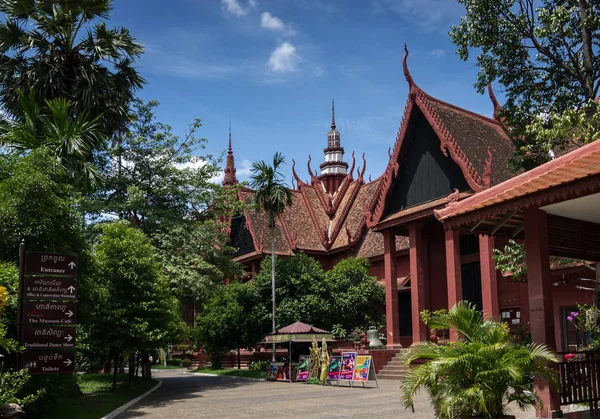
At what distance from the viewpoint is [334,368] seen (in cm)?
2080

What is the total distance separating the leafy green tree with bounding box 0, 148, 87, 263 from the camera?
456 inches

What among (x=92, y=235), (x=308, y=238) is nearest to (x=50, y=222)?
(x=92, y=235)

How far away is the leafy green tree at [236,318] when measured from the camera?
28219 millimetres

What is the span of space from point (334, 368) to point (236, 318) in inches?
342

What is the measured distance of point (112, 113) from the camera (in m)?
19.0

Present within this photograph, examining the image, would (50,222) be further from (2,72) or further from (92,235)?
(92,235)

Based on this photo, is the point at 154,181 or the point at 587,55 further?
the point at 154,181

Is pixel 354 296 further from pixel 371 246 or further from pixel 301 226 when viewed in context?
pixel 301 226

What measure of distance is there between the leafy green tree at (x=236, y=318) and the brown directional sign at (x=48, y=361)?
17.3m

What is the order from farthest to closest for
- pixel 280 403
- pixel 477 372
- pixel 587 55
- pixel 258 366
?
pixel 258 366 < pixel 280 403 < pixel 587 55 < pixel 477 372

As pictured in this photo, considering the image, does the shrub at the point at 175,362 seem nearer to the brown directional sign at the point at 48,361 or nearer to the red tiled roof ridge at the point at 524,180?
the brown directional sign at the point at 48,361

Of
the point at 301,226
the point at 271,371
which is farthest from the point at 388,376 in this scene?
the point at 301,226

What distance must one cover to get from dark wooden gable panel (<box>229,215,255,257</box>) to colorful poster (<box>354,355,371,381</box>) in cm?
1865

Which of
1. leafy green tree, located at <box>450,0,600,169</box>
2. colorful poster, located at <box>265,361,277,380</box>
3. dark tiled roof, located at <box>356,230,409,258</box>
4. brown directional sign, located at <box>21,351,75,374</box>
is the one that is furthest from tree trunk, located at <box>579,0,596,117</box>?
dark tiled roof, located at <box>356,230,409,258</box>
